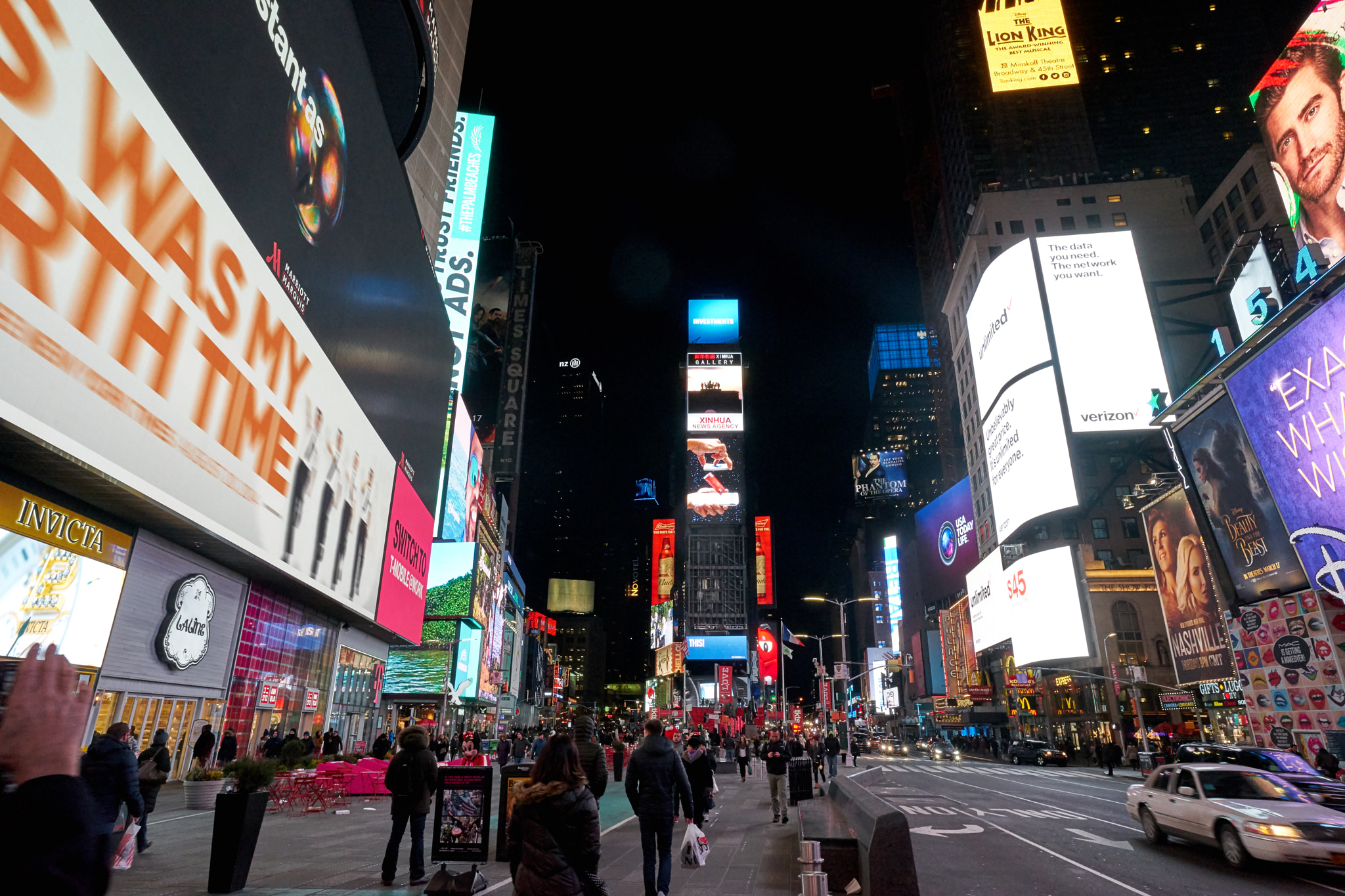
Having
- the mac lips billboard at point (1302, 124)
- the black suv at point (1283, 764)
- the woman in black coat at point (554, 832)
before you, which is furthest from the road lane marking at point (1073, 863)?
the mac lips billboard at point (1302, 124)

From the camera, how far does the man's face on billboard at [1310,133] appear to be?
76.2 feet

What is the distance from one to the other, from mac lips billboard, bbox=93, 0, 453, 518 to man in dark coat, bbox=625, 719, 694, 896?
33.2ft

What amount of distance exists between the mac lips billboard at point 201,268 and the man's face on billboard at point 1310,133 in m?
31.0

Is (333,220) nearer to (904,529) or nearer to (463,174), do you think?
(463,174)

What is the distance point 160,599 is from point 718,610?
111 metres

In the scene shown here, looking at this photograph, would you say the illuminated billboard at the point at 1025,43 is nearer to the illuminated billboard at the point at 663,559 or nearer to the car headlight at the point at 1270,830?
the illuminated billboard at the point at 663,559

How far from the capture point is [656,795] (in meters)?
7.92


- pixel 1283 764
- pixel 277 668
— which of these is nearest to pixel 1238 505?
pixel 1283 764

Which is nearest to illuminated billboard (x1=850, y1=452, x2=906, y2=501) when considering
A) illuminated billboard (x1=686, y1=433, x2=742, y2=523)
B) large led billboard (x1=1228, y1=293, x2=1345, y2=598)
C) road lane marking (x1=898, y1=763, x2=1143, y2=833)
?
illuminated billboard (x1=686, y1=433, x2=742, y2=523)

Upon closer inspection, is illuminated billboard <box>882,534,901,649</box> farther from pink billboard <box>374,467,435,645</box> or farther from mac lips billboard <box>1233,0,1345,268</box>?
mac lips billboard <box>1233,0,1345,268</box>

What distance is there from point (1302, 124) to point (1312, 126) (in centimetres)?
51

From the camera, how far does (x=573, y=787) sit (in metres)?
4.76


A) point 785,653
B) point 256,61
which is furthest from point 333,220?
point 785,653

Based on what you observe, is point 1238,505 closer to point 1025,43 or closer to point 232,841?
point 232,841
